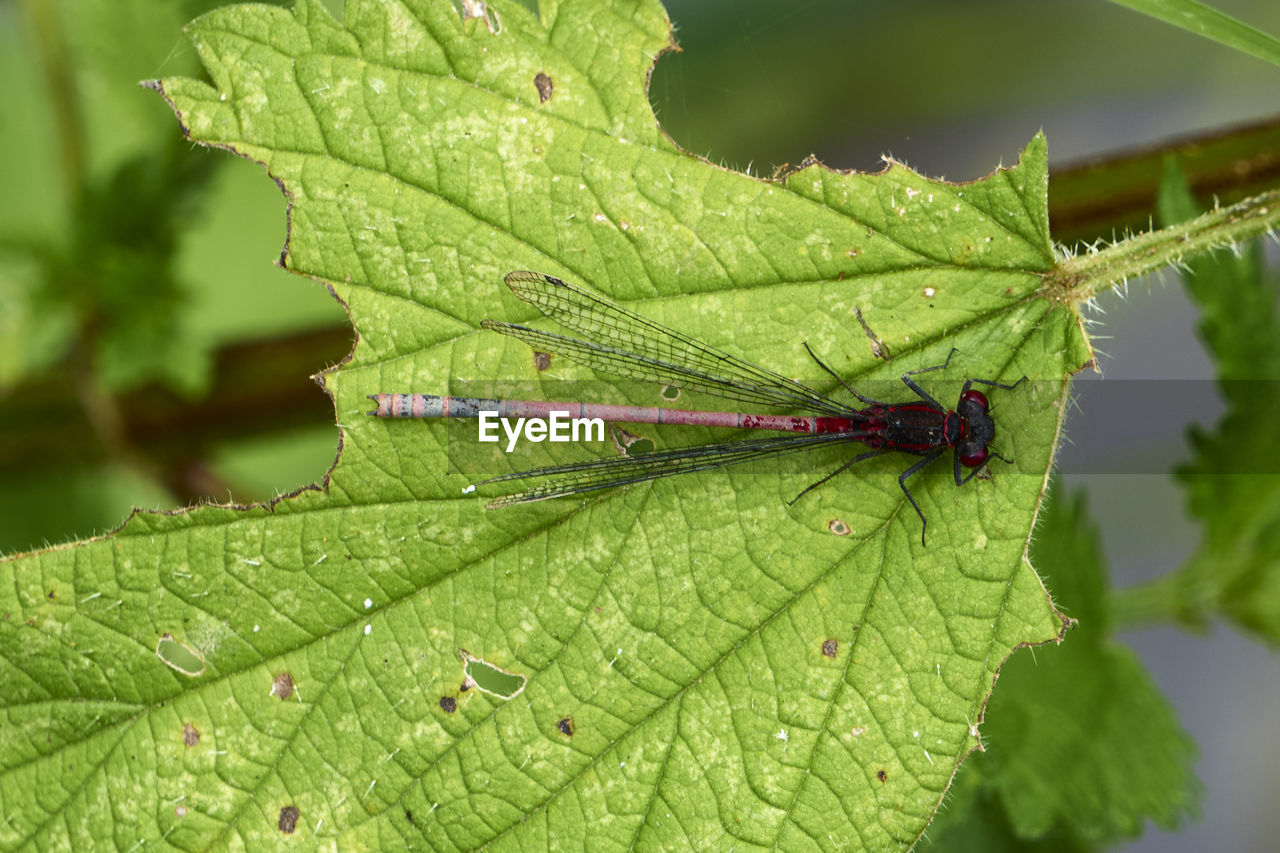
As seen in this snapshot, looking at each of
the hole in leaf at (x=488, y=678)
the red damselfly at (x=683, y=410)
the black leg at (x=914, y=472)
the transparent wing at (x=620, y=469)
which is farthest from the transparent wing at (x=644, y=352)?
the hole in leaf at (x=488, y=678)

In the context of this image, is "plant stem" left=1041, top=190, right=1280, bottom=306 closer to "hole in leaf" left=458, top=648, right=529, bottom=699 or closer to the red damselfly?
the red damselfly

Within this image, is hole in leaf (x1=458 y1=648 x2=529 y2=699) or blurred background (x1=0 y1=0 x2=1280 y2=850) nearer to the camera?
hole in leaf (x1=458 y1=648 x2=529 y2=699)

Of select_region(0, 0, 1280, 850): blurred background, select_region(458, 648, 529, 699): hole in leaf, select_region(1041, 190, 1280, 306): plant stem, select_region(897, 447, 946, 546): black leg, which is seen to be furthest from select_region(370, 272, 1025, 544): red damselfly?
select_region(0, 0, 1280, 850): blurred background

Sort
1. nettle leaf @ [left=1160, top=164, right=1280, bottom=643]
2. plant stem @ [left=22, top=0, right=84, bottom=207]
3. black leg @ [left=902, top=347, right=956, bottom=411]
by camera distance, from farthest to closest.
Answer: plant stem @ [left=22, top=0, right=84, bottom=207] < nettle leaf @ [left=1160, top=164, right=1280, bottom=643] < black leg @ [left=902, top=347, right=956, bottom=411]

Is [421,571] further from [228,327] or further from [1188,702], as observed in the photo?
[1188,702]

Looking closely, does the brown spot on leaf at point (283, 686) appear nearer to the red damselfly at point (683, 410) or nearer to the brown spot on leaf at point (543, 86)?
the red damselfly at point (683, 410)
